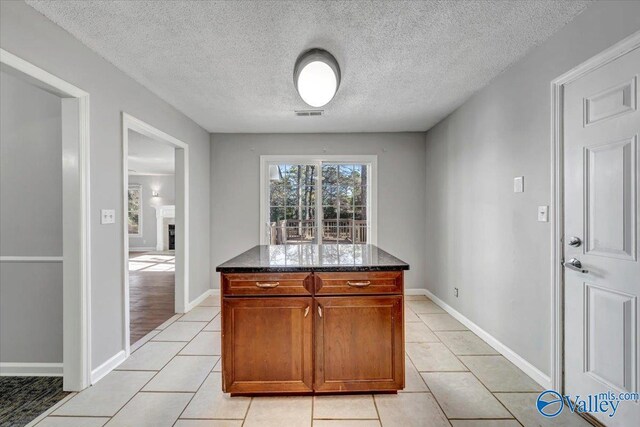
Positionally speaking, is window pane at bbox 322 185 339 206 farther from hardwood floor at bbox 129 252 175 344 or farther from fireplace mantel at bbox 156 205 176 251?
fireplace mantel at bbox 156 205 176 251

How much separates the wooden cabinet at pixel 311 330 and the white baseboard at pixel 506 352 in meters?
1.09

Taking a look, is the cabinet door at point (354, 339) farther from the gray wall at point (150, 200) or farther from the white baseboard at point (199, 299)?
the gray wall at point (150, 200)

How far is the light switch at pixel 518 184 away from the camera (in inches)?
97.3

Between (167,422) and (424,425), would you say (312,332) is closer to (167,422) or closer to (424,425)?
(424,425)

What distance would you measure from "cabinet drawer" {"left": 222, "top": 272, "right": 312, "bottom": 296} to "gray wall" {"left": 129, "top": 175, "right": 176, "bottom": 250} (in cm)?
926

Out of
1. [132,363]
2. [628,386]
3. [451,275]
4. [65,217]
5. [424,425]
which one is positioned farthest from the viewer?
[451,275]

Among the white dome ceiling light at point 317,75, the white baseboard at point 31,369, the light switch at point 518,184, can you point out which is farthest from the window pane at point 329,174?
the white baseboard at point 31,369

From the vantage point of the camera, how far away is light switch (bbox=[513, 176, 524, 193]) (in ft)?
8.11

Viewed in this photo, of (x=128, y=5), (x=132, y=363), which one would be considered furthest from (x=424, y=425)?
(x=128, y=5)

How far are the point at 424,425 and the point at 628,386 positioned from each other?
107cm

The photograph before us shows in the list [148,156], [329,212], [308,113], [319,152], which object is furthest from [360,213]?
[148,156]

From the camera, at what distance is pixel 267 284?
1971mm

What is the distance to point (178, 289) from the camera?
3.88m

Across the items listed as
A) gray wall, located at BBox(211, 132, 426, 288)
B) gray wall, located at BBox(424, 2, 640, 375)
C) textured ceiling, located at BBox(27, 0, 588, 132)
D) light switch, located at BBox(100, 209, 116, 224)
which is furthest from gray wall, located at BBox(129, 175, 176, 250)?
gray wall, located at BBox(424, 2, 640, 375)
